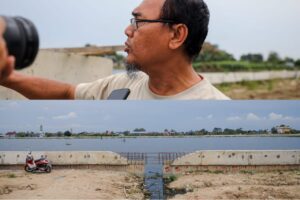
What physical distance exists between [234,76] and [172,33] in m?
2.18

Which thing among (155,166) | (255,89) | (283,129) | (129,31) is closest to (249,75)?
(255,89)

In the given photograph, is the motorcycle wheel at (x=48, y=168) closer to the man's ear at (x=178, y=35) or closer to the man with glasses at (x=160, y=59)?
the man with glasses at (x=160, y=59)

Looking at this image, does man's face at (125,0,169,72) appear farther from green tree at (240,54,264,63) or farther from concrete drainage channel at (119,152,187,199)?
green tree at (240,54,264,63)

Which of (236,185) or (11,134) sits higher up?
(11,134)

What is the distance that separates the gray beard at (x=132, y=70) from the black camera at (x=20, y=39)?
609 mm

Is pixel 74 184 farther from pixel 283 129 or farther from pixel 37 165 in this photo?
pixel 283 129

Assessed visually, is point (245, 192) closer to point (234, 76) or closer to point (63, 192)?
point (63, 192)

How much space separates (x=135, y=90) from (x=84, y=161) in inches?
16.6

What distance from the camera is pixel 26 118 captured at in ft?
7.68

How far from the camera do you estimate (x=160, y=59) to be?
2.15m

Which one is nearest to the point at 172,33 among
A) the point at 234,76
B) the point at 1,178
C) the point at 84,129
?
the point at 84,129

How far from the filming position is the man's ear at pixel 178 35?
208 centimetres

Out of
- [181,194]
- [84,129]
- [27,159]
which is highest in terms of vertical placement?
[84,129]

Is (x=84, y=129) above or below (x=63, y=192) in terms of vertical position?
above
